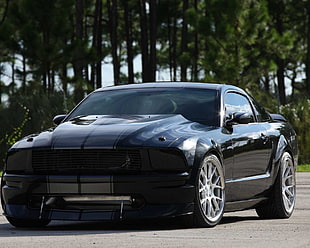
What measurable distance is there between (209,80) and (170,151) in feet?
91.5

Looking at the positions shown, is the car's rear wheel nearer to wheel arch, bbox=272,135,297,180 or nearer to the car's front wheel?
wheel arch, bbox=272,135,297,180

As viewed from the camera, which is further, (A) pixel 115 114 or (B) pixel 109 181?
(A) pixel 115 114

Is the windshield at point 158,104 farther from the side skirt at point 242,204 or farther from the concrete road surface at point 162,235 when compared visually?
the concrete road surface at point 162,235

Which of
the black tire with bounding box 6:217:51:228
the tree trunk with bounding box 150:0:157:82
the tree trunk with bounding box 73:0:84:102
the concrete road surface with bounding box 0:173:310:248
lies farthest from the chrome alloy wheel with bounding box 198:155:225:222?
the tree trunk with bounding box 150:0:157:82

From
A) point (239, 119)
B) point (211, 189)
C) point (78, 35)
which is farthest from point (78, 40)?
point (211, 189)

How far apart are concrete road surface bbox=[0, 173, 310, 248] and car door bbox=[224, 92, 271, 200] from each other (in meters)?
0.37

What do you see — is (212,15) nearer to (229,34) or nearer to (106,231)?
(229,34)

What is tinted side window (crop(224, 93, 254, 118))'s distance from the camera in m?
10.1

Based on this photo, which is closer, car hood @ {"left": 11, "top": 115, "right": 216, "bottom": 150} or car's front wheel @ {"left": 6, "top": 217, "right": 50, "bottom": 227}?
car hood @ {"left": 11, "top": 115, "right": 216, "bottom": 150}

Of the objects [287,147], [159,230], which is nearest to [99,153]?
[159,230]

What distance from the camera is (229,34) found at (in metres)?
37.2

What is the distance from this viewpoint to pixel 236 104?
414 inches

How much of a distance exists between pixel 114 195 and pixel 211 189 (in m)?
1.06

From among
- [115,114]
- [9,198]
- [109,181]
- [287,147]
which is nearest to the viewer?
[109,181]
